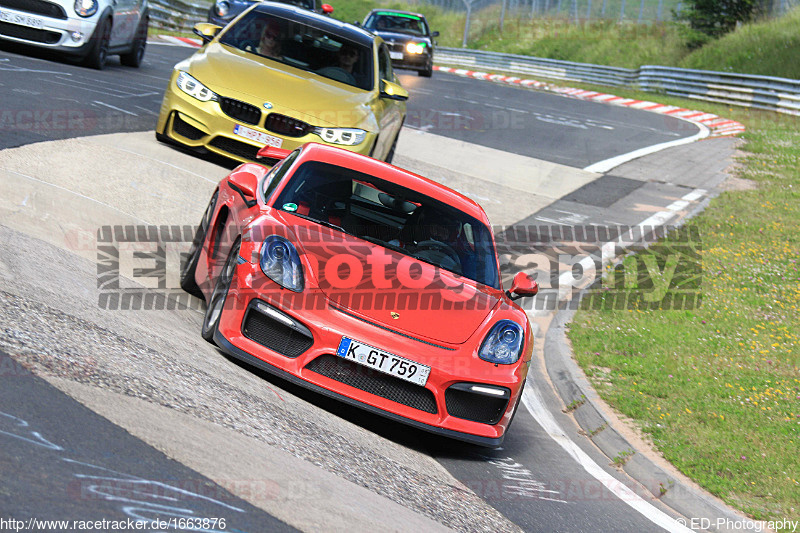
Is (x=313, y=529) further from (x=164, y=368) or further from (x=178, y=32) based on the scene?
(x=178, y=32)

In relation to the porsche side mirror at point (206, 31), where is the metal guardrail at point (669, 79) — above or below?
below

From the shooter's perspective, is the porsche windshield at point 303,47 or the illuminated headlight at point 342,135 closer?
the illuminated headlight at point 342,135

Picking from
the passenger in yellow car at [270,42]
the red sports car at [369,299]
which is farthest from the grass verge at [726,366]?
the passenger in yellow car at [270,42]

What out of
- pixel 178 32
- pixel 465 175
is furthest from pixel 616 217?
pixel 178 32

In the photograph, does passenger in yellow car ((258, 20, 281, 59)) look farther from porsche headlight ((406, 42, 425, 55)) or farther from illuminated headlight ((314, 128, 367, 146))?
porsche headlight ((406, 42, 425, 55))

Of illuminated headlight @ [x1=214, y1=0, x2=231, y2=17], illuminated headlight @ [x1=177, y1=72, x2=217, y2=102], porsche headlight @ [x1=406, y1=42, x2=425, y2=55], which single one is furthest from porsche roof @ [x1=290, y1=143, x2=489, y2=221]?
porsche headlight @ [x1=406, y1=42, x2=425, y2=55]

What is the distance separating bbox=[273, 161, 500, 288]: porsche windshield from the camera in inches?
256

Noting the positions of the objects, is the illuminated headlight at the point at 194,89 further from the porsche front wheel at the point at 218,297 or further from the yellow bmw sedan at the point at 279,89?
the porsche front wheel at the point at 218,297

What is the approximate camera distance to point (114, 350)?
5043 mm

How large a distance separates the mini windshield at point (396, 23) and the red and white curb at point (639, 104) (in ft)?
15.0

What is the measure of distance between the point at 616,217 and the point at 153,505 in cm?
1164

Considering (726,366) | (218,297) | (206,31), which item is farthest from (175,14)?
(218,297)

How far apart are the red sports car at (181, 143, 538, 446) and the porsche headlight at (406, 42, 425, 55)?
22.3 meters

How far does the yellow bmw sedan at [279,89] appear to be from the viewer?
1031 centimetres
